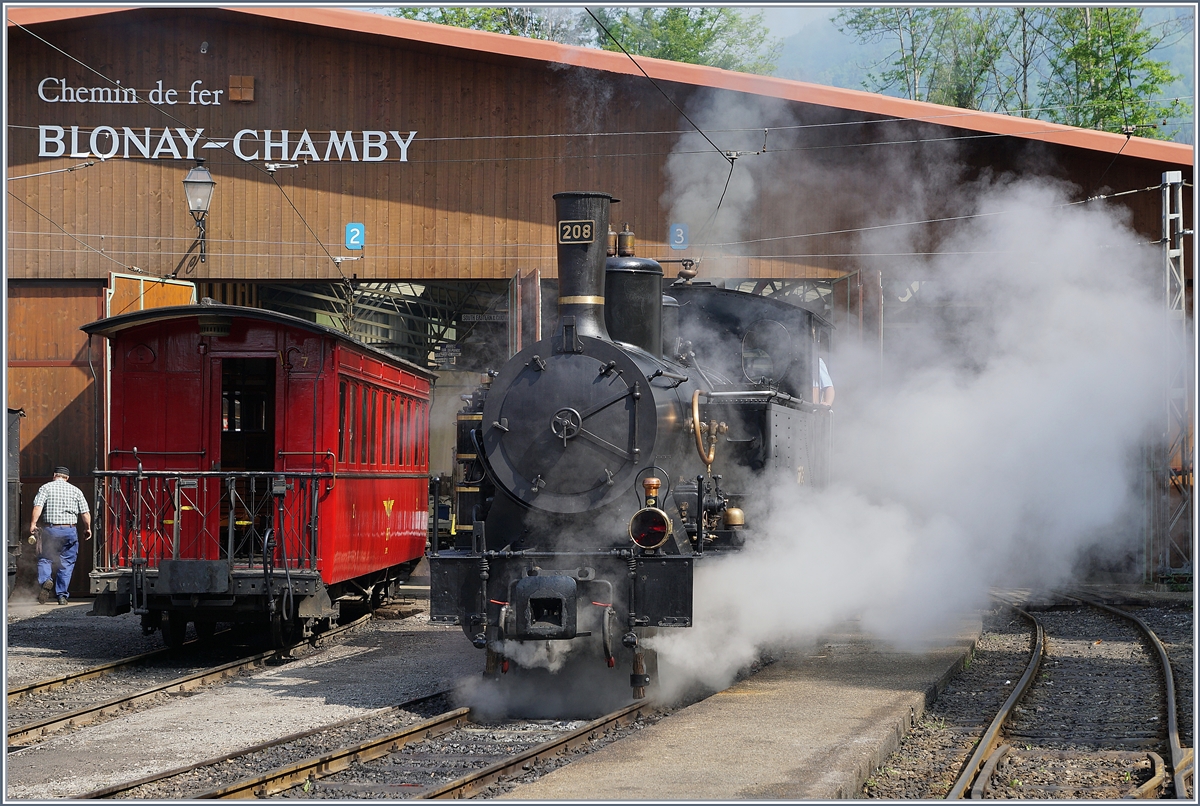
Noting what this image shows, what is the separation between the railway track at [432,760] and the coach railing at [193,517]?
10.1 feet

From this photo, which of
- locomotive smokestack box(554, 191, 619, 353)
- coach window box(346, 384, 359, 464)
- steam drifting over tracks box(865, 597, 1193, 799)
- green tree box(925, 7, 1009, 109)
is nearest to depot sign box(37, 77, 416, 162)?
coach window box(346, 384, 359, 464)

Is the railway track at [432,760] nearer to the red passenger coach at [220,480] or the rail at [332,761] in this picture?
the rail at [332,761]

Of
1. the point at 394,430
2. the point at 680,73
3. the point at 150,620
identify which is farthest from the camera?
the point at 680,73

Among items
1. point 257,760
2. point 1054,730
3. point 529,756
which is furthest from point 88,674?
point 1054,730

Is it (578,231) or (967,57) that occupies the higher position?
(967,57)

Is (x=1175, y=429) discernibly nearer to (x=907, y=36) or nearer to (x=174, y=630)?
(x=174, y=630)

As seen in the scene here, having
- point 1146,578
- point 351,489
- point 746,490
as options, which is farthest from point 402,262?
point 1146,578

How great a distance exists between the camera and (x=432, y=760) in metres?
6.41

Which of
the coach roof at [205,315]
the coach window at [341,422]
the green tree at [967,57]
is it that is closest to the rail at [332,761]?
the coach window at [341,422]

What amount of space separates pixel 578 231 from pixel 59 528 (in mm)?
8481

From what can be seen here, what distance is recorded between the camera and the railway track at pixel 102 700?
7.30m

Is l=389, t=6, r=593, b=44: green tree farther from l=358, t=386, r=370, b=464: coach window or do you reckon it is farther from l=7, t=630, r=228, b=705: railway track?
l=7, t=630, r=228, b=705: railway track

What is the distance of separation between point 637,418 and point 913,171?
9773mm

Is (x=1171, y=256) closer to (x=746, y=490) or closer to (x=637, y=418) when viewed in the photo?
(x=746, y=490)
